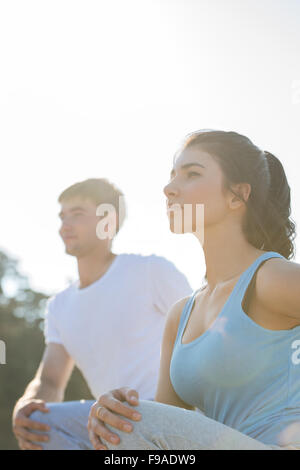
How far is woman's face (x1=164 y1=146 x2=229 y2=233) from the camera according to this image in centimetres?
275

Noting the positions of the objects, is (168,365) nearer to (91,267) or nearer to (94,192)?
Answer: (91,267)

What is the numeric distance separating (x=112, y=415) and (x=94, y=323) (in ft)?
8.77

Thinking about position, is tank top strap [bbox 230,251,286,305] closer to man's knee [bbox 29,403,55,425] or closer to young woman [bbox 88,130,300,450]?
young woman [bbox 88,130,300,450]

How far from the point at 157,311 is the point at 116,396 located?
95.8 inches

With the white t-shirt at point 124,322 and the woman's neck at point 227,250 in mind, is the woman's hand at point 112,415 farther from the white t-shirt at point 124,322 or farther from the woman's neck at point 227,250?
the white t-shirt at point 124,322

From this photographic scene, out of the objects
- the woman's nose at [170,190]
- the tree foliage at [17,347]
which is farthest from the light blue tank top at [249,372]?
the tree foliage at [17,347]

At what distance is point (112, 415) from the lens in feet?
7.15

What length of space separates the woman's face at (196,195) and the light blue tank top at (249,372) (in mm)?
348

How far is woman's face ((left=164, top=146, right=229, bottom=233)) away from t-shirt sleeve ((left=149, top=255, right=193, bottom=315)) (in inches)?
67.4

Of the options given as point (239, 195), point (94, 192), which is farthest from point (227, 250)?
point (94, 192)

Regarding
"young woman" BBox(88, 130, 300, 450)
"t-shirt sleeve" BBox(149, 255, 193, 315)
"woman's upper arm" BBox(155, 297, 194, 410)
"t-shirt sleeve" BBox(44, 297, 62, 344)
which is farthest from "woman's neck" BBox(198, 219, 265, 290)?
"t-shirt sleeve" BBox(44, 297, 62, 344)

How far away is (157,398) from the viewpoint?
117 inches

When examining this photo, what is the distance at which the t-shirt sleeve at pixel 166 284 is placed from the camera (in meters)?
4.54

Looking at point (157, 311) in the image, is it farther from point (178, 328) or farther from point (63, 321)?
point (178, 328)
